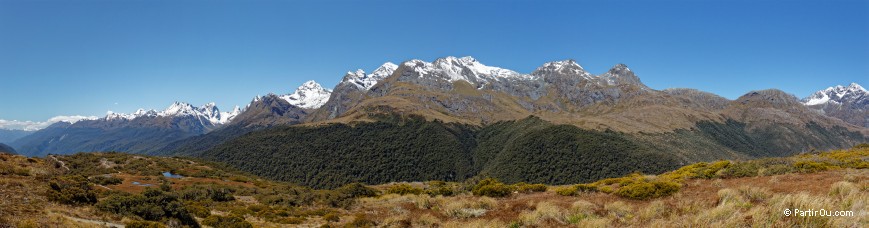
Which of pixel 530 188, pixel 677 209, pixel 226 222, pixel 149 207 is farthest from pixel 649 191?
pixel 149 207

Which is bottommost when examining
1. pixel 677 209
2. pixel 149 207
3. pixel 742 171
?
pixel 149 207

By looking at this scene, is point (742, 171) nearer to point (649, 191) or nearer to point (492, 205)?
point (649, 191)

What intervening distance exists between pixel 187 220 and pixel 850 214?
23817mm

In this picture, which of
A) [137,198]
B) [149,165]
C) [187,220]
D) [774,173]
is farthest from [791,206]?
[149,165]

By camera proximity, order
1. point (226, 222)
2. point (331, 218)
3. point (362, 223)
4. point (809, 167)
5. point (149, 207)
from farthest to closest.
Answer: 1. point (809, 167)
2. point (331, 218)
3. point (362, 223)
4. point (226, 222)
5. point (149, 207)

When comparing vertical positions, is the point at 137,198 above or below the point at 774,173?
below

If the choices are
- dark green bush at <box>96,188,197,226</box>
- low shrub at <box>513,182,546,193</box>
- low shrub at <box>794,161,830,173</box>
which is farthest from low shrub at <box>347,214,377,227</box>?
low shrub at <box>794,161,830,173</box>

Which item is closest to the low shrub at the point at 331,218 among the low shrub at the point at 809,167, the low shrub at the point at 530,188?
the low shrub at the point at 530,188

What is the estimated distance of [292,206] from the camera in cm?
2800

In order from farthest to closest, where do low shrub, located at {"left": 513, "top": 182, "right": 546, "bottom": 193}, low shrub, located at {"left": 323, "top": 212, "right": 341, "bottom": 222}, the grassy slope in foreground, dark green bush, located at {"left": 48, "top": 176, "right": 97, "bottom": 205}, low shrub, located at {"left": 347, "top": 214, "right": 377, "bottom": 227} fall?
low shrub, located at {"left": 513, "top": 182, "right": 546, "bottom": 193} < low shrub, located at {"left": 323, "top": 212, "right": 341, "bottom": 222} < low shrub, located at {"left": 347, "top": 214, "right": 377, "bottom": 227} < dark green bush, located at {"left": 48, "top": 176, "right": 97, "bottom": 205} < the grassy slope in foreground

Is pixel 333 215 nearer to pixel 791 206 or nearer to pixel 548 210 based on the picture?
pixel 548 210

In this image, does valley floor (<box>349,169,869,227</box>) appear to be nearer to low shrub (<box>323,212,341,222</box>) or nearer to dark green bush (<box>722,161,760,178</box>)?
low shrub (<box>323,212,341,222</box>)

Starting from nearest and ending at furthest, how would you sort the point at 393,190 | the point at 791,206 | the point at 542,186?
the point at 791,206 → the point at 542,186 → the point at 393,190

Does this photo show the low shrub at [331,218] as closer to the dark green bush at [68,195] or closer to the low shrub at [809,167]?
the dark green bush at [68,195]
